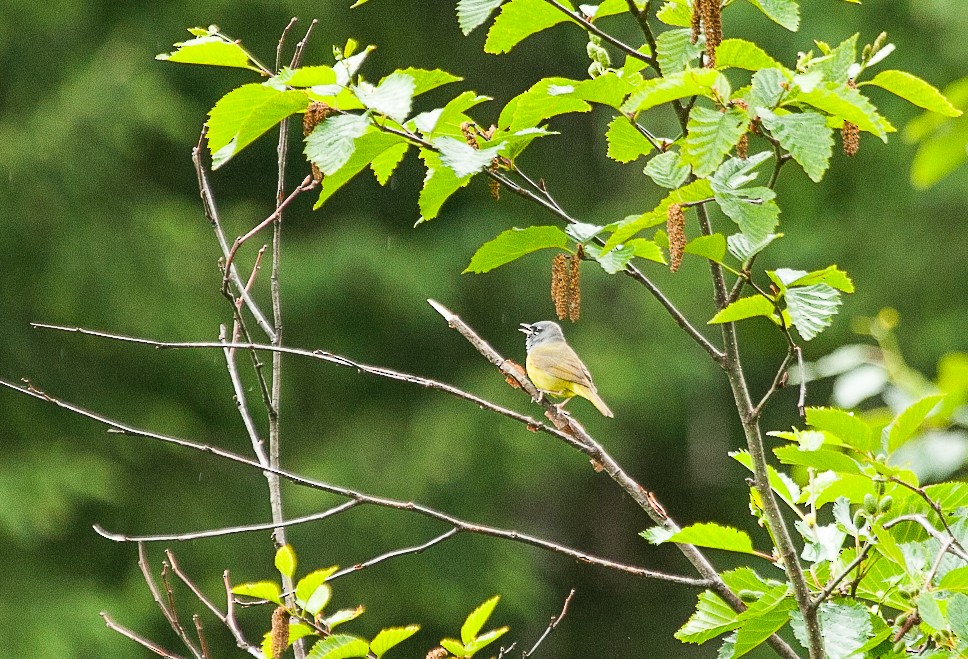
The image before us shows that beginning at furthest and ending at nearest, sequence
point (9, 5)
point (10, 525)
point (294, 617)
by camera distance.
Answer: point (9, 5) < point (10, 525) < point (294, 617)

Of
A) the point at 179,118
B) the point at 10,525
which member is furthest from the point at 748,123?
the point at 179,118

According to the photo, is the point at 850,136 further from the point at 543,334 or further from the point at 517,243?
the point at 543,334

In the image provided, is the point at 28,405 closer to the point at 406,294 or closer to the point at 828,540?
the point at 406,294

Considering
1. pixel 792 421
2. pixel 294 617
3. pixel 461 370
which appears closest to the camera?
pixel 294 617

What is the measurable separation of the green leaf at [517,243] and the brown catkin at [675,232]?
17cm

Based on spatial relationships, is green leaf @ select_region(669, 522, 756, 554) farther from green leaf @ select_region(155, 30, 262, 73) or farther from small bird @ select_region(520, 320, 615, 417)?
small bird @ select_region(520, 320, 615, 417)

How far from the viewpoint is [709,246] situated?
1.50 metres

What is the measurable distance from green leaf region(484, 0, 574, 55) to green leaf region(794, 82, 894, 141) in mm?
370

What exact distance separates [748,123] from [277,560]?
927 millimetres

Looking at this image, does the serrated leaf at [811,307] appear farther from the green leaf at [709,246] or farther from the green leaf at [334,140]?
the green leaf at [334,140]

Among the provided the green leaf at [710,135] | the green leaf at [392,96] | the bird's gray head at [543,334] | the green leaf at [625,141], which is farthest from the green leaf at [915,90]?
the bird's gray head at [543,334]

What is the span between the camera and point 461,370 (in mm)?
9750

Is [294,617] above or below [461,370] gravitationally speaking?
above

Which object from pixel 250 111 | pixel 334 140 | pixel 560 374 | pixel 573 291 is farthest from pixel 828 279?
pixel 560 374
